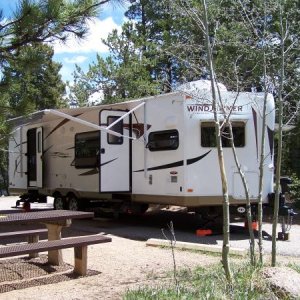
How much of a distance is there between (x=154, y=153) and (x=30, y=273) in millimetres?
5061

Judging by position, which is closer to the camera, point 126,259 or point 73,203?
point 126,259

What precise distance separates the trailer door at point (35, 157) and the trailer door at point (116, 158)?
3.73m

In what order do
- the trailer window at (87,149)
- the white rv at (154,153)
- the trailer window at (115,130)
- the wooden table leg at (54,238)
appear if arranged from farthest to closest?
the trailer window at (87,149), the trailer window at (115,130), the white rv at (154,153), the wooden table leg at (54,238)

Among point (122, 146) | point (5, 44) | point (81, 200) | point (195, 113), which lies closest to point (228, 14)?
point (5, 44)

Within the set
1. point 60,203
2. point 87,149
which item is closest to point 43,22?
point 87,149

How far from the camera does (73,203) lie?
13531mm

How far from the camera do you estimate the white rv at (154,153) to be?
1048cm

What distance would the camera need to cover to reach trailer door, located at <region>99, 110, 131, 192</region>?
11695 mm

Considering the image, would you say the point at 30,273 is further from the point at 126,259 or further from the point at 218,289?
the point at 218,289

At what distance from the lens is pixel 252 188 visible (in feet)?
35.0

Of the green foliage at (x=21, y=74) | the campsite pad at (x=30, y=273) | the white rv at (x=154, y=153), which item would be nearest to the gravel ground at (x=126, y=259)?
the campsite pad at (x=30, y=273)

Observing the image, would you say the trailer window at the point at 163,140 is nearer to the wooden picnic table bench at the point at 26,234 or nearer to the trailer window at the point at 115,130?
the trailer window at the point at 115,130

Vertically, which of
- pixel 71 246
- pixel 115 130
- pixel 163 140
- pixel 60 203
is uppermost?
pixel 115 130

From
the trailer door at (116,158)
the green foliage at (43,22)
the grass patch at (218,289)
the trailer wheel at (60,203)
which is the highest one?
the green foliage at (43,22)
